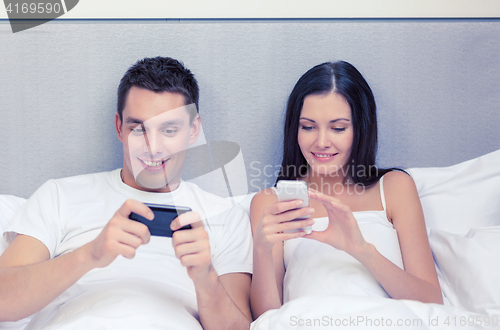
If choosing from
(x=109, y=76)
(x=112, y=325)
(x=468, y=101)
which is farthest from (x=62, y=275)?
(x=468, y=101)

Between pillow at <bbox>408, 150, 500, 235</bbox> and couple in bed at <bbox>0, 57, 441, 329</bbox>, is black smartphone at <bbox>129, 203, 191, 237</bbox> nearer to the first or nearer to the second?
couple in bed at <bbox>0, 57, 441, 329</bbox>

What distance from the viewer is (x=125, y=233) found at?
2.54 feet

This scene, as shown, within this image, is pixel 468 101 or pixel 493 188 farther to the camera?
pixel 468 101

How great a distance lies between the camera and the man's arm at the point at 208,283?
81cm

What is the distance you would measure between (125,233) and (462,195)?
107 cm

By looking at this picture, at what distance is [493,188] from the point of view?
1.23m

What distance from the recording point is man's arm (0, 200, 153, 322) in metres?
0.77

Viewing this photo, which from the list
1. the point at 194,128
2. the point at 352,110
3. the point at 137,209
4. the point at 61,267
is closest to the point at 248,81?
the point at 194,128

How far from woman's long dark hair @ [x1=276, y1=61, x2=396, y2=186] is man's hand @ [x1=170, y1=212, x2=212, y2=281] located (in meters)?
0.56

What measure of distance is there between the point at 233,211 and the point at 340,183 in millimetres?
373

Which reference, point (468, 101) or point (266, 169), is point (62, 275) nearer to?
point (266, 169)

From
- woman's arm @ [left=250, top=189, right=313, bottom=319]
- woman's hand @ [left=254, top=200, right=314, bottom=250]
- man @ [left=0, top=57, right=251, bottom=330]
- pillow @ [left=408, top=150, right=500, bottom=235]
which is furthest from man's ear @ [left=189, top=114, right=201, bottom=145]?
pillow @ [left=408, top=150, right=500, bottom=235]

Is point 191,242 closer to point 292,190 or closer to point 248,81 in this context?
point 292,190

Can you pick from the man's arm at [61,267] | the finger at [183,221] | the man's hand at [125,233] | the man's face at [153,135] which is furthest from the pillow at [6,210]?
the finger at [183,221]
